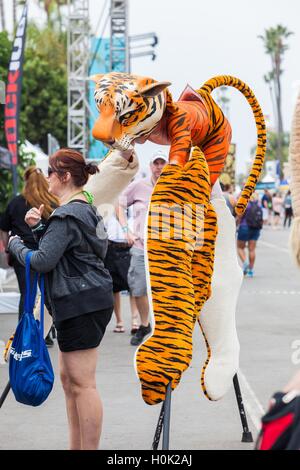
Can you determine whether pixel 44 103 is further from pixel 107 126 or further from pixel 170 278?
pixel 170 278

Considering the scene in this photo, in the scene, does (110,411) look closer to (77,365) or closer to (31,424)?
(31,424)

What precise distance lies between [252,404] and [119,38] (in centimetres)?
2422

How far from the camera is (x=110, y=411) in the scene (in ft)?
23.2

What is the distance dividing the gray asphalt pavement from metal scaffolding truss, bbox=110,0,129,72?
18.7m

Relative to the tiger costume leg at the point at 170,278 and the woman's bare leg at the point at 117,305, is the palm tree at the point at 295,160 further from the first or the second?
the woman's bare leg at the point at 117,305

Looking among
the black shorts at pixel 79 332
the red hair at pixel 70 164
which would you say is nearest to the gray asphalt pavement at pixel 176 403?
the black shorts at pixel 79 332

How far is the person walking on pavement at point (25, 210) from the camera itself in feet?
26.4

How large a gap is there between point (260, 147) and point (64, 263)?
1.54 m

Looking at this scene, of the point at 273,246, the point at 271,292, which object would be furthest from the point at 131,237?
the point at 273,246

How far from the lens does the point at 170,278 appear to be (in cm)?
504

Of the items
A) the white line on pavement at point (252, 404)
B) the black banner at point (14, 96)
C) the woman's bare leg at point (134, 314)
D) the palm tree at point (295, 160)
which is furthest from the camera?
the black banner at point (14, 96)

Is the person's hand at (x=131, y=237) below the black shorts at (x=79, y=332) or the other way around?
below

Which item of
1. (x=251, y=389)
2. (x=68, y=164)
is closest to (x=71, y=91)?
(x=251, y=389)

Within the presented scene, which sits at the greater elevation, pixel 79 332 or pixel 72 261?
pixel 72 261
